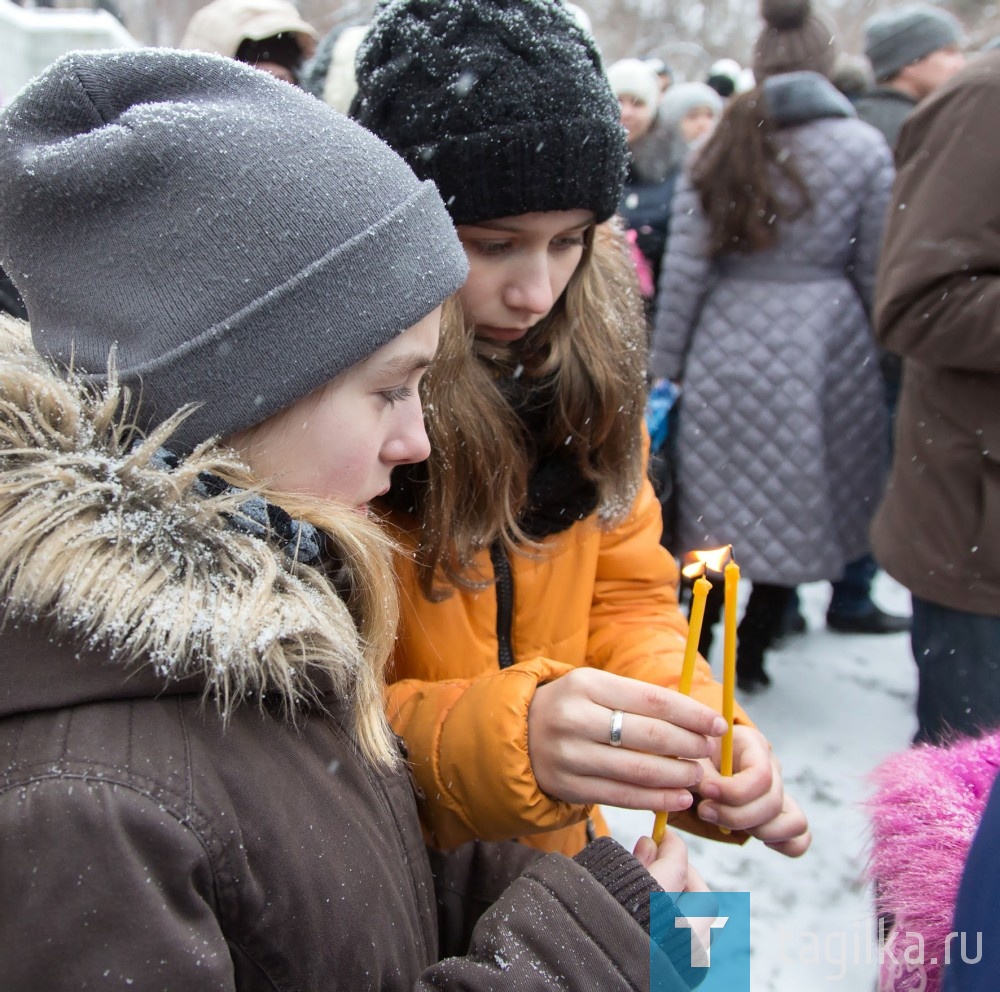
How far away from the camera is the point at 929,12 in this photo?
367 centimetres

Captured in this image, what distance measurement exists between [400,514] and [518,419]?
0.24m

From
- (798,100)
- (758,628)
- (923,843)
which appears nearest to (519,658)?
(923,843)

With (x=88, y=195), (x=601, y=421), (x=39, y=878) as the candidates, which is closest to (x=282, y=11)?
(x=601, y=421)

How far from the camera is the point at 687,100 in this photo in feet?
19.4

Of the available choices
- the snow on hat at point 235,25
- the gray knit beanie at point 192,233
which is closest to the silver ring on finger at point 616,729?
the gray knit beanie at point 192,233

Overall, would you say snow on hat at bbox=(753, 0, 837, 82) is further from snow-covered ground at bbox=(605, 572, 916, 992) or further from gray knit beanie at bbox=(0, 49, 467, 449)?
gray knit beanie at bbox=(0, 49, 467, 449)

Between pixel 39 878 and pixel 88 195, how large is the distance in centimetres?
61

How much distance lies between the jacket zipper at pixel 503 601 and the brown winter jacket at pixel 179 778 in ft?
1.61

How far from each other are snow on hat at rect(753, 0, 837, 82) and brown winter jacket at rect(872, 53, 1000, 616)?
1.14m

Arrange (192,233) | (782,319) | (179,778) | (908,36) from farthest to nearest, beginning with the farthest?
(908,36) → (782,319) → (192,233) → (179,778)

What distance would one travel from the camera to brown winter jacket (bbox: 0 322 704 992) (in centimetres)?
71

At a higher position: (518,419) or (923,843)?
(518,419)

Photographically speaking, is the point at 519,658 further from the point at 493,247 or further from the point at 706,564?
the point at 493,247

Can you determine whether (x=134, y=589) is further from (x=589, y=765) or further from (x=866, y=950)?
(x=866, y=950)
